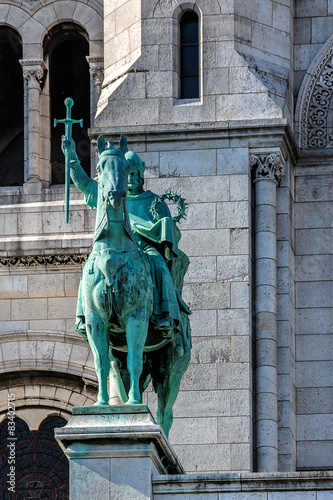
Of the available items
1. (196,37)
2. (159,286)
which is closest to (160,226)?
(159,286)

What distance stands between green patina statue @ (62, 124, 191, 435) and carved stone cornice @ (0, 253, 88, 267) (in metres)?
5.15

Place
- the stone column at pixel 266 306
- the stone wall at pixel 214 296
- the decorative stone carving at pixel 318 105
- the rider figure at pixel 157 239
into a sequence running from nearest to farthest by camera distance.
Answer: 1. the rider figure at pixel 157 239
2. the stone wall at pixel 214 296
3. the stone column at pixel 266 306
4. the decorative stone carving at pixel 318 105

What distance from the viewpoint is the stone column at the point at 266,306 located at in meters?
21.5

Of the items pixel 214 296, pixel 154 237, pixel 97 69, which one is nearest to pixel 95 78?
pixel 97 69

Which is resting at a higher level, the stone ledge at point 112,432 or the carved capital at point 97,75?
the carved capital at point 97,75

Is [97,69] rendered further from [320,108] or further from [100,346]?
[100,346]

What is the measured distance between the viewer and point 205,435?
21.3m

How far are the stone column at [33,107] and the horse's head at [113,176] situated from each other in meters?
6.94

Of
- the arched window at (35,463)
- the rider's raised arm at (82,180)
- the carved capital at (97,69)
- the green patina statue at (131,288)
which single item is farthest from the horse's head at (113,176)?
the carved capital at (97,69)

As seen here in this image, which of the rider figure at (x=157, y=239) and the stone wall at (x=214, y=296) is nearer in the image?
the rider figure at (x=157, y=239)

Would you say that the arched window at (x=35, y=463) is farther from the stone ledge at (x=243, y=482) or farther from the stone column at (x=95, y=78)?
the stone ledge at (x=243, y=482)

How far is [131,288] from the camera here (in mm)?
17688

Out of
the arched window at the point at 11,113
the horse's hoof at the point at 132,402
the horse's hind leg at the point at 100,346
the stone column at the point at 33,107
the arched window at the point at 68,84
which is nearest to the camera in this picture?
the horse's hoof at the point at 132,402

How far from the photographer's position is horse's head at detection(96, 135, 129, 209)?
58.0 ft
